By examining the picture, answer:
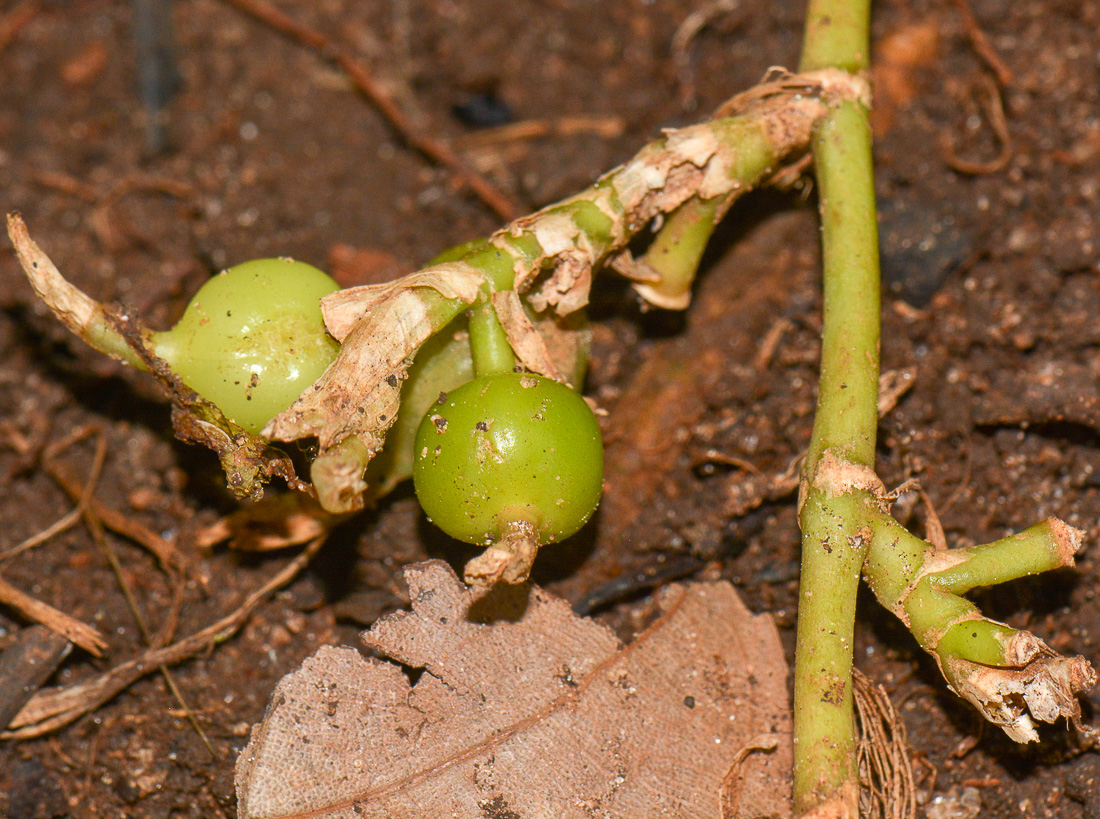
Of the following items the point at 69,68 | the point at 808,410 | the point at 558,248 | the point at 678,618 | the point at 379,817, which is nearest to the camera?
the point at 379,817

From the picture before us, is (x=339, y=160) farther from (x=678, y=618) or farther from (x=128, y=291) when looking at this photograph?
(x=678, y=618)

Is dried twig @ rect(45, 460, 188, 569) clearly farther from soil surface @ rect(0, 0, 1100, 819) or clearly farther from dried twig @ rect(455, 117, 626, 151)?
dried twig @ rect(455, 117, 626, 151)

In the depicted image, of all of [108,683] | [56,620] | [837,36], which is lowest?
[108,683]

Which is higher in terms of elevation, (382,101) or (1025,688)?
(382,101)

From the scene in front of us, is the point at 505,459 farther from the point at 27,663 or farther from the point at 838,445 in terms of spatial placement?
the point at 27,663

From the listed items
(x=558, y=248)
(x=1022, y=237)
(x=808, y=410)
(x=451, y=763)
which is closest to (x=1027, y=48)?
(x=1022, y=237)

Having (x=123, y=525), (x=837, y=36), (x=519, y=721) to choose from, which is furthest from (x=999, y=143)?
(x=123, y=525)
